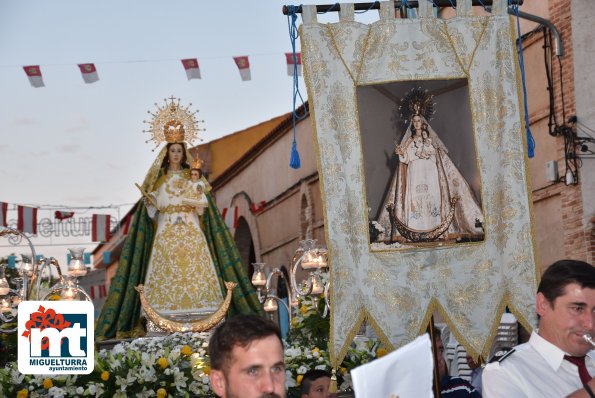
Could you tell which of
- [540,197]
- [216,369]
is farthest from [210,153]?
[216,369]

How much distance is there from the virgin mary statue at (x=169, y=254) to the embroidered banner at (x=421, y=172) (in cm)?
473

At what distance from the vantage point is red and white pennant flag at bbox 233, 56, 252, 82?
56.8 feet

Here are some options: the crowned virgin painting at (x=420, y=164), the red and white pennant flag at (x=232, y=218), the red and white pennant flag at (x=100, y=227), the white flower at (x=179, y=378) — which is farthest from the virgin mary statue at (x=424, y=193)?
the red and white pennant flag at (x=232, y=218)

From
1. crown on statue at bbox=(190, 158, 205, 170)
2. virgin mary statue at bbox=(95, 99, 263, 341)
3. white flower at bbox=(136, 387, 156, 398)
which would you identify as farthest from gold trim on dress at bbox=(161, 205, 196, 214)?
white flower at bbox=(136, 387, 156, 398)

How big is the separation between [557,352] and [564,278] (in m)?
0.27

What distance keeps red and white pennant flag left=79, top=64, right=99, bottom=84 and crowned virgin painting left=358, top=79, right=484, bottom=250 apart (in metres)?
10.4

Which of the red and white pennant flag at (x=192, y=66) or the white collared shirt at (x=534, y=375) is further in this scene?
the red and white pennant flag at (x=192, y=66)

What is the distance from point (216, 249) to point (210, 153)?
25.6 meters

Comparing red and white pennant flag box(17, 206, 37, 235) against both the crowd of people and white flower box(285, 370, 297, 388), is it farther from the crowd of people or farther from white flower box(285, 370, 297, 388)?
the crowd of people

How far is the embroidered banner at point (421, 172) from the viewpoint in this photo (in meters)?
7.08

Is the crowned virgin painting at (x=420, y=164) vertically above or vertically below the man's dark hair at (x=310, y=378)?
above

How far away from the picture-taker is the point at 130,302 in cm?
1193

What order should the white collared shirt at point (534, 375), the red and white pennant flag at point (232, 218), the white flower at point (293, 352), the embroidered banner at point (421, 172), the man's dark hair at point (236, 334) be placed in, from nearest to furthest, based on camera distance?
1. the man's dark hair at point (236, 334)
2. the white collared shirt at point (534, 375)
3. the embroidered banner at point (421, 172)
4. the white flower at point (293, 352)
5. the red and white pennant flag at point (232, 218)

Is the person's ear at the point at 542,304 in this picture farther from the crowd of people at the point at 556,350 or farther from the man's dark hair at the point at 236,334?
the man's dark hair at the point at 236,334
